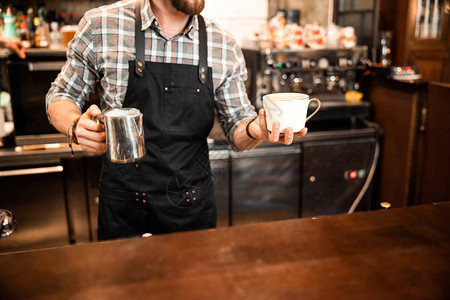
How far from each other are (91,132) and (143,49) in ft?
1.55

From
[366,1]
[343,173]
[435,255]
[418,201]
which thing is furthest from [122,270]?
[366,1]

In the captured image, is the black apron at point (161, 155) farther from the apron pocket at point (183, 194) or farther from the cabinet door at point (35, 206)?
the cabinet door at point (35, 206)

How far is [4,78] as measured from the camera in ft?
A: 9.52

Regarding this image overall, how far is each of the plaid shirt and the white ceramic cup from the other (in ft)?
1.66

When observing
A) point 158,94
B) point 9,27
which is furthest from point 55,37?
point 158,94

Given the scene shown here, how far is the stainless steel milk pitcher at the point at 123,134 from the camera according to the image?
112 cm

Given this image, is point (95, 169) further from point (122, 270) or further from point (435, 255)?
point (435, 255)

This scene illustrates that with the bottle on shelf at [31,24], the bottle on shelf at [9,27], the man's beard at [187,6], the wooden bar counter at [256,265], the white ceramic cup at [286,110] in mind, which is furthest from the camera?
the bottle on shelf at [31,24]

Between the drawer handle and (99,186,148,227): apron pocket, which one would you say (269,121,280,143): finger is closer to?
(99,186,148,227): apron pocket

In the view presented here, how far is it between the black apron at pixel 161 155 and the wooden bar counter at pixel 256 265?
0.57m

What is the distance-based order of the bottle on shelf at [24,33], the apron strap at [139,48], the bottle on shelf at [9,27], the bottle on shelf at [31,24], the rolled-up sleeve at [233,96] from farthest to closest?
1. the bottle on shelf at [31,24]
2. the bottle on shelf at [24,33]
3. the bottle on shelf at [9,27]
4. the rolled-up sleeve at [233,96]
5. the apron strap at [139,48]

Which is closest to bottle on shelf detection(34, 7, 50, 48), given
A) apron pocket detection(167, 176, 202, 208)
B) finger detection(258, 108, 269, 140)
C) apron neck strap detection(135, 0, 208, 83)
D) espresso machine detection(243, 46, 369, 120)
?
espresso machine detection(243, 46, 369, 120)

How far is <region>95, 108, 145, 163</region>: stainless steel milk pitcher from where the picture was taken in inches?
44.1

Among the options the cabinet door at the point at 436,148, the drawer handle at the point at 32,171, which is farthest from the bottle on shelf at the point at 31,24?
the cabinet door at the point at 436,148
